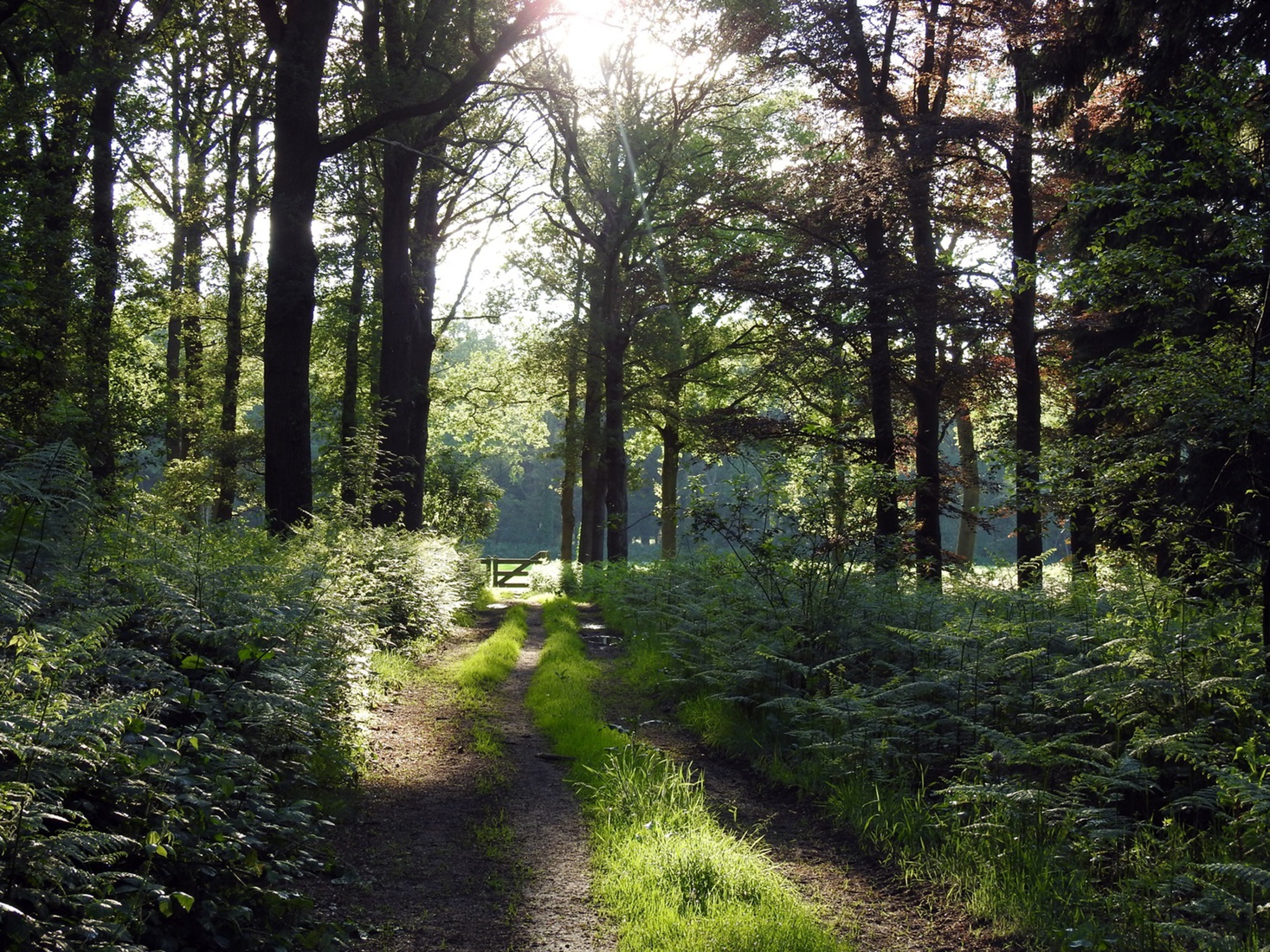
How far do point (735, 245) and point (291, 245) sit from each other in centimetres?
1915

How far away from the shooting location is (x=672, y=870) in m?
4.82

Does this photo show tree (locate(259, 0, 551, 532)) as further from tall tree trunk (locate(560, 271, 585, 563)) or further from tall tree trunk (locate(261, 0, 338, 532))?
tall tree trunk (locate(560, 271, 585, 563))

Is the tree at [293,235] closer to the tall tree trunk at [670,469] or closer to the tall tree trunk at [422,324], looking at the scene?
the tall tree trunk at [422,324]

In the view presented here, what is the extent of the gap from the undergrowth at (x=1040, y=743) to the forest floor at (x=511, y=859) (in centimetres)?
27

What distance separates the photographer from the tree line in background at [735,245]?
24.3 ft

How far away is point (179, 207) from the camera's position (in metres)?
24.4

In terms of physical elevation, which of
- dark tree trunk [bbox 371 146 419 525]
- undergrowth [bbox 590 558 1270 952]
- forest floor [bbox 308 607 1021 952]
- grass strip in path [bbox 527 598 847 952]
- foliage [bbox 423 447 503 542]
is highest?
dark tree trunk [bbox 371 146 419 525]

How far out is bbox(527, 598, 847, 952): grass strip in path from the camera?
4.16 m

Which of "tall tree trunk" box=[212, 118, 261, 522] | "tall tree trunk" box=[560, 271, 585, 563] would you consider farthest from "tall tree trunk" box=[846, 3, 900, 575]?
"tall tree trunk" box=[212, 118, 261, 522]

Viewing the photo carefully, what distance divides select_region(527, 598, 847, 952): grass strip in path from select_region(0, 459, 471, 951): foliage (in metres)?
1.59

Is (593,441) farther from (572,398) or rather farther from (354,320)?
(354,320)

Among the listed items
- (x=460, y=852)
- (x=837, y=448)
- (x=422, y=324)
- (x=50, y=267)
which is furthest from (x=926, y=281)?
(x=50, y=267)

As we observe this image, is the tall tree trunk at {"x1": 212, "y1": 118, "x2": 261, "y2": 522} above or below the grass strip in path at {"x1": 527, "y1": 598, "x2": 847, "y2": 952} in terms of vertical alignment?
above

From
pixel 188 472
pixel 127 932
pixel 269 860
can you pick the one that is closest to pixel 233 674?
pixel 269 860
